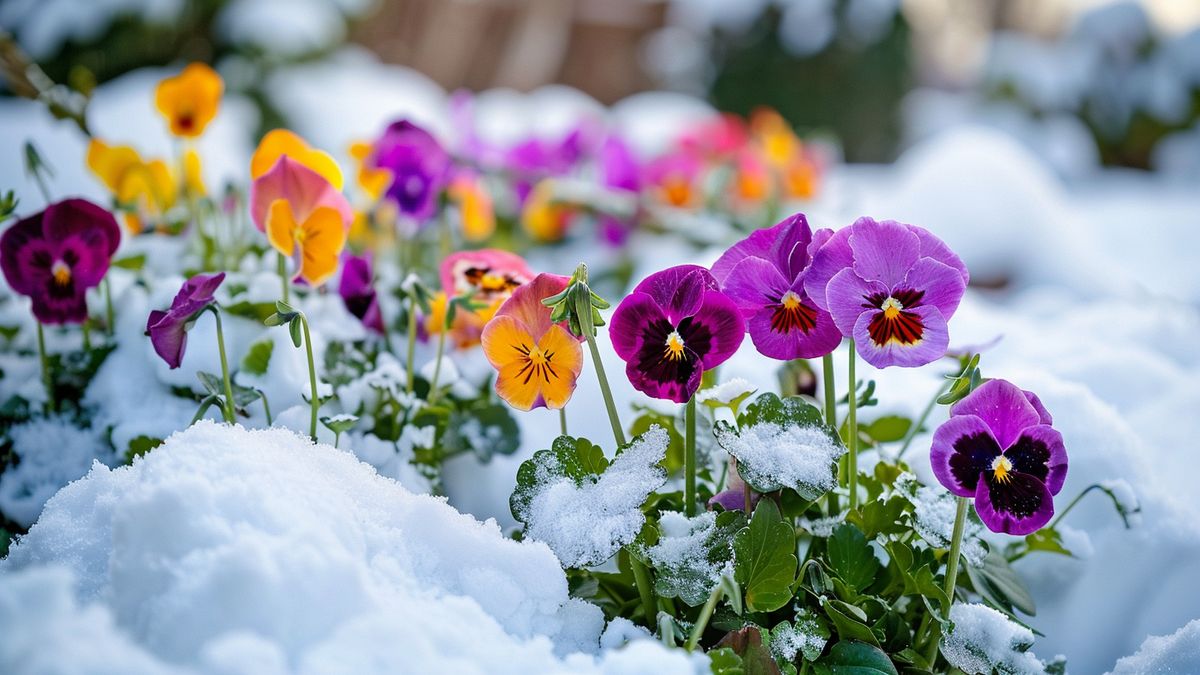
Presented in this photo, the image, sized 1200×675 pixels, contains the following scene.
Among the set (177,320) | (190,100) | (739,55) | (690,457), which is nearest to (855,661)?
(690,457)

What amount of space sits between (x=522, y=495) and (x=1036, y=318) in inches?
53.0

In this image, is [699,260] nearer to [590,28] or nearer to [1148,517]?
[1148,517]

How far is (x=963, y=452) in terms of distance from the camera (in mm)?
561

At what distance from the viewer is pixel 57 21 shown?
2395mm

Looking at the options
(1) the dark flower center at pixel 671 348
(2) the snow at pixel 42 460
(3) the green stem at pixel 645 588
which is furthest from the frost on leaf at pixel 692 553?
(2) the snow at pixel 42 460

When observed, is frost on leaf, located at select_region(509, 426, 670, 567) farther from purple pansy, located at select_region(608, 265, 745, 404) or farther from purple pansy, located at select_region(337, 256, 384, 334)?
purple pansy, located at select_region(337, 256, 384, 334)

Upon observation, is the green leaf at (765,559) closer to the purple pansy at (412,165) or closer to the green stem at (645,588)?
the green stem at (645,588)

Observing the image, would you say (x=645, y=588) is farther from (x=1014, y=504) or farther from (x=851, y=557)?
(x=1014, y=504)

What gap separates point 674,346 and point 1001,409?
22 centimetres

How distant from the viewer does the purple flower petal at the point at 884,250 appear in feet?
1.88

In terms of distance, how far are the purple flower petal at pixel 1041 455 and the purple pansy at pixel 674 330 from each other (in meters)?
0.19

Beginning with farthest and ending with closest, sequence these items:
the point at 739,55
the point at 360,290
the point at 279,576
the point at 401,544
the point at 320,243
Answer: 1. the point at 739,55
2. the point at 360,290
3. the point at 320,243
4. the point at 401,544
5. the point at 279,576

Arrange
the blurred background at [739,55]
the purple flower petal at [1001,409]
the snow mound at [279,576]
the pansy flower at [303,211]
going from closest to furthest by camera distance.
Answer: the snow mound at [279,576] < the purple flower petal at [1001,409] < the pansy flower at [303,211] < the blurred background at [739,55]

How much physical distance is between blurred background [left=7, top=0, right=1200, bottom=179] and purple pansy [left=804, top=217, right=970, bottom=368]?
→ 95.8 inches
